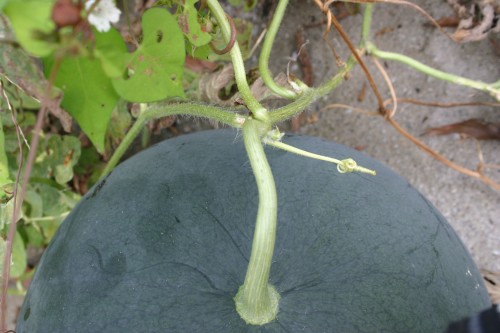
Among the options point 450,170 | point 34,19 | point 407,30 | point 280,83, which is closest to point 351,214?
point 280,83

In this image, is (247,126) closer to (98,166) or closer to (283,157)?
(283,157)

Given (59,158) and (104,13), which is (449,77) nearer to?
(104,13)

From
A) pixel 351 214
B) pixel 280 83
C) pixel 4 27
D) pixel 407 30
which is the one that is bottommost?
pixel 407 30

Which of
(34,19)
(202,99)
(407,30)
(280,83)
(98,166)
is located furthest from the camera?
(407,30)

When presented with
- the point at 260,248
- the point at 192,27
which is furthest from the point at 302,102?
the point at 260,248

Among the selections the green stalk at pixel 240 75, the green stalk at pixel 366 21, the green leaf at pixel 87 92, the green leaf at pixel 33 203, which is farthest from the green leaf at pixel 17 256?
the green stalk at pixel 366 21

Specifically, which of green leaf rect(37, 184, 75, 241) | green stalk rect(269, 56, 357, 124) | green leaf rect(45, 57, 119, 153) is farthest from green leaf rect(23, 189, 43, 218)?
green stalk rect(269, 56, 357, 124)

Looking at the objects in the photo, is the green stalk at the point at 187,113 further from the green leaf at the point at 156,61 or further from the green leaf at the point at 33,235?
the green leaf at the point at 33,235
